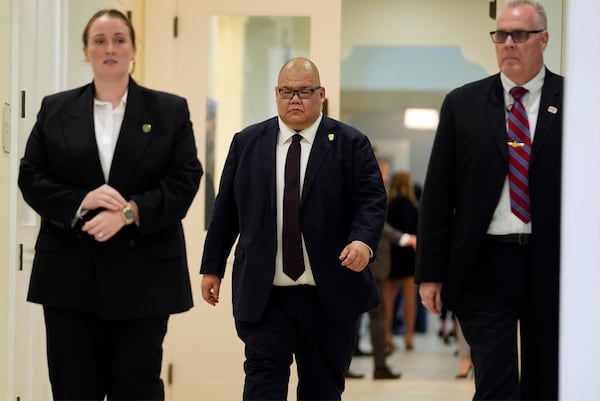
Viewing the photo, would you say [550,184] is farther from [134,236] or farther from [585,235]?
[134,236]

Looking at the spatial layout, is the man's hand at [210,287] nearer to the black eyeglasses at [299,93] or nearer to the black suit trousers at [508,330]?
the black eyeglasses at [299,93]

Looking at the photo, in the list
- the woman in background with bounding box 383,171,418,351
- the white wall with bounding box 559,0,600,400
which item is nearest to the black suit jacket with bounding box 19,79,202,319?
the white wall with bounding box 559,0,600,400

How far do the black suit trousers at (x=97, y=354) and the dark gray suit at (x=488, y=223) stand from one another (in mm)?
1016

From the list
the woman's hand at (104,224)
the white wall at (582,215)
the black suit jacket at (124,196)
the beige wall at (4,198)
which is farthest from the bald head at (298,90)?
the white wall at (582,215)

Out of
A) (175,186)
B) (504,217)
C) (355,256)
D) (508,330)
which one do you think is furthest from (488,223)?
(175,186)

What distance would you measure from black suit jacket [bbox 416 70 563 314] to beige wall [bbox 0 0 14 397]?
1.81m

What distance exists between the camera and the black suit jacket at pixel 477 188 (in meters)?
3.77

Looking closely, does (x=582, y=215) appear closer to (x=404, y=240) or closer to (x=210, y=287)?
(x=210, y=287)

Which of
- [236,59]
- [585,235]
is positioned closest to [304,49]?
[236,59]

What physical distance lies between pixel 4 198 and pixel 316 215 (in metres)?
1.41

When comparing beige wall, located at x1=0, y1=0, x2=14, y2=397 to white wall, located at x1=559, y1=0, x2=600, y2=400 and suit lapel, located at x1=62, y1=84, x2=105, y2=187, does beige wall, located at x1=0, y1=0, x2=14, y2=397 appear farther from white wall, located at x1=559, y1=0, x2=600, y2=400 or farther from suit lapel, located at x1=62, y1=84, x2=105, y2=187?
white wall, located at x1=559, y1=0, x2=600, y2=400

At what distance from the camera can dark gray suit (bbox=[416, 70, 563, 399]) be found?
3768mm

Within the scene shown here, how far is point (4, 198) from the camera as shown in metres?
4.68

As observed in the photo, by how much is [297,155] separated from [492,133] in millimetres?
804
